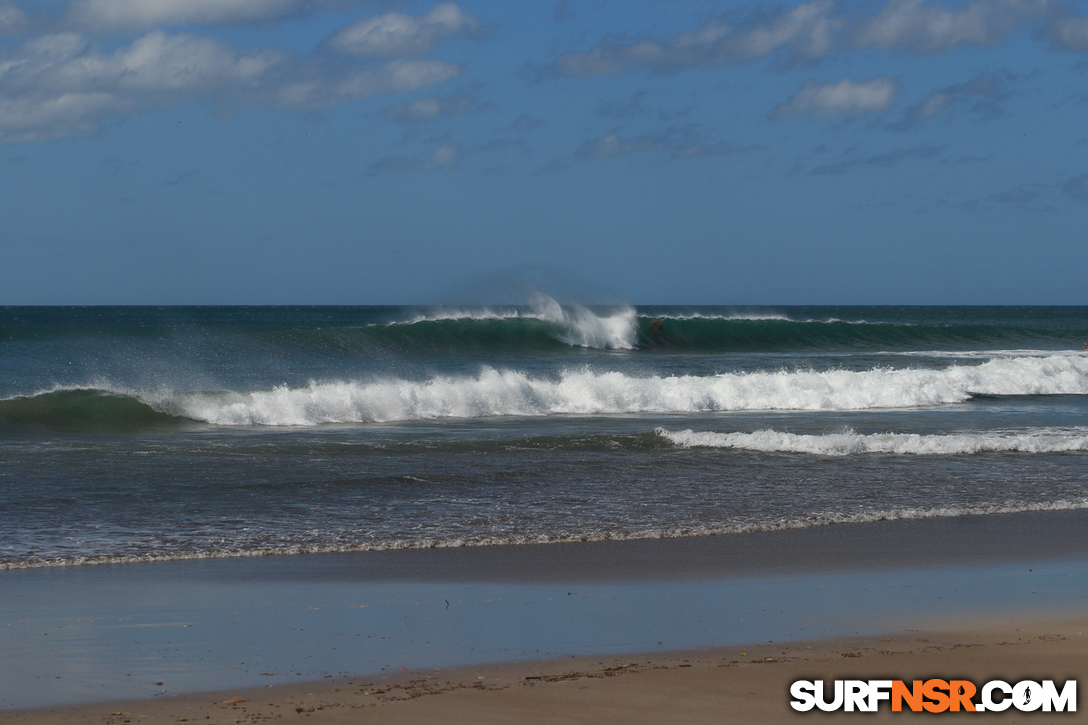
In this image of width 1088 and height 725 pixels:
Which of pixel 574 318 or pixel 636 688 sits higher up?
pixel 574 318

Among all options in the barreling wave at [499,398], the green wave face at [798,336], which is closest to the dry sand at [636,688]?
the barreling wave at [499,398]

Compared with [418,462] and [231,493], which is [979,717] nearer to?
[231,493]

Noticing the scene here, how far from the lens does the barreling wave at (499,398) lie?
16.7 m

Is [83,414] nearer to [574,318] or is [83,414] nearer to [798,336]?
[574,318]

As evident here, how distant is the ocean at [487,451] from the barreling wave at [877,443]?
0.16 ft

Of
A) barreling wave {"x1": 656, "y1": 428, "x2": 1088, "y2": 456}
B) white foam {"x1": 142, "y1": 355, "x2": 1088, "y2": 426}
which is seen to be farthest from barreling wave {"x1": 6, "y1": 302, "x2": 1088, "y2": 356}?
barreling wave {"x1": 656, "y1": 428, "x2": 1088, "y2": 456}

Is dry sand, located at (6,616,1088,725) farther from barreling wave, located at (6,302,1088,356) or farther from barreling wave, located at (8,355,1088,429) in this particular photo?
barreling wave, located at (6,302,1088,356)

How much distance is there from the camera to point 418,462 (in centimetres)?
1222

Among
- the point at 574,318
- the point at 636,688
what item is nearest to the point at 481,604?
the point at 636,688

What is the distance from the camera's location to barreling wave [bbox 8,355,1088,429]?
16.7m

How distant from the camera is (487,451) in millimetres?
13219

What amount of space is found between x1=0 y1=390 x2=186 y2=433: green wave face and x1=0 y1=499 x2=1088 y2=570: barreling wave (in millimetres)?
9028

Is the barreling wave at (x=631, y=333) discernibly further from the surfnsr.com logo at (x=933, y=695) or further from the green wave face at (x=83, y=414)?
the surfnsr.com logo at (x=933, y=695)

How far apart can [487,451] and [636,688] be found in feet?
28.4
